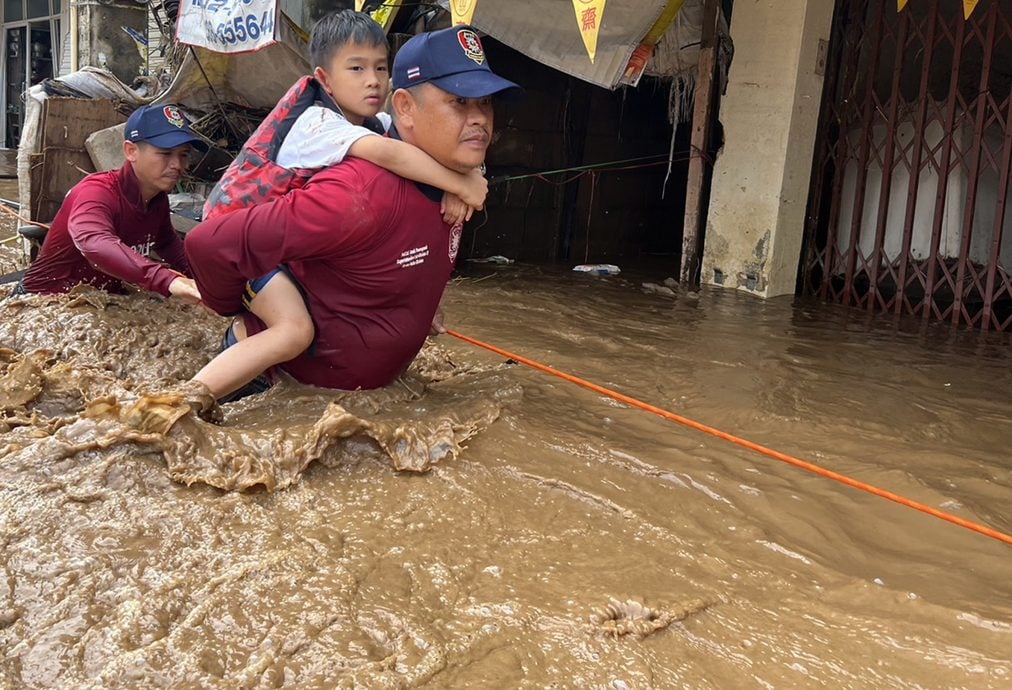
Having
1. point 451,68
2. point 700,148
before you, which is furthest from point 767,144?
point 451,68

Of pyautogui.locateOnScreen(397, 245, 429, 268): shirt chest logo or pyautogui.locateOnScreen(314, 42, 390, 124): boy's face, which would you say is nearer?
pyautogui.locateOnScreen(397, 245, 429, 268): shirt chest logo

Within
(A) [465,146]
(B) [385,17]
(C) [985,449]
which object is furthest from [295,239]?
(B) [385,17]

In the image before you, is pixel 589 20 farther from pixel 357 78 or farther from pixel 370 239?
pixel 370 239

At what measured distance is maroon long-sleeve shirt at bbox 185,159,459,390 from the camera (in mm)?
2500

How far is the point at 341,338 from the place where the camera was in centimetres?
283

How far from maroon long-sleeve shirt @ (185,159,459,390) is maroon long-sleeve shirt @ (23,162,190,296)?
112cm

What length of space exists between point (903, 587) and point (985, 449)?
4.80ft

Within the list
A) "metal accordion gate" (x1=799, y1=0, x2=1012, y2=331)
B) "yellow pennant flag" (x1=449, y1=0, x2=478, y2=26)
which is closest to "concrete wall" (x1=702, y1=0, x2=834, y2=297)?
"metal accordion gate" (x1=799, y1=0, x2=1012, y2=331)

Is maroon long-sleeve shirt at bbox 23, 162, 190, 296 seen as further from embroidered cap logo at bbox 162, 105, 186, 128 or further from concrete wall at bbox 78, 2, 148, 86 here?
concrete wall at bbox 78, 2, 148, 86

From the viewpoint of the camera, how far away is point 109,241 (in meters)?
3.88

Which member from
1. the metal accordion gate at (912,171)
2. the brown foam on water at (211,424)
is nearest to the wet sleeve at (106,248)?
the brown foam on water at (211,424)

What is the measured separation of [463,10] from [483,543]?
431cm

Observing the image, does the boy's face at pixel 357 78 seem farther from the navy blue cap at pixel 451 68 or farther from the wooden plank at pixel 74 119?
the wooden plank at pixel 74 119

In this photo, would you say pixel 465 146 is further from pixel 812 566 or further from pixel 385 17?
pixel 385 17
